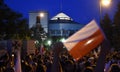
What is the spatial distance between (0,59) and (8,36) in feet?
64.7

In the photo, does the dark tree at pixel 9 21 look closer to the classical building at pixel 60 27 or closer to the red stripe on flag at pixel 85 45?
the red stripe on flag at pixel 85 45

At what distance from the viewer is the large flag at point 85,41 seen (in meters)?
6.21

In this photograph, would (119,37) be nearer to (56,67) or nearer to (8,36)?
(8,36)

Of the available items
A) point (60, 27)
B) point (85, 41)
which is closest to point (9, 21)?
point (85, 41)

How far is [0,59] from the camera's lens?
13.1m

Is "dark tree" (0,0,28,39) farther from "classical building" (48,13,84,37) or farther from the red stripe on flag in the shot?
"classical building" (48,13,84,37)

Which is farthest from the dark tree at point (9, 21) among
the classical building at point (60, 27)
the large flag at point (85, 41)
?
the classical building at point (60, 27)

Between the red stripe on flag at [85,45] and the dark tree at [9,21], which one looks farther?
the dark tree at [9,21]

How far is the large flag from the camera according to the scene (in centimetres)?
621

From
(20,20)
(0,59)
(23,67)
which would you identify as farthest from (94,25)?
(20,20)

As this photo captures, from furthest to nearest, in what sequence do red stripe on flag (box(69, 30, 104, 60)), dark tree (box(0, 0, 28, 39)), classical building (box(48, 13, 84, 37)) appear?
classical building (box(48, 13, 84, 37)), dark tree (box(0, 0, 28, 39)), red stripe on flag (box(69, 30, 104, 60))

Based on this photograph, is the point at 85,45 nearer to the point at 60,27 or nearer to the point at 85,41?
the point at 85,41

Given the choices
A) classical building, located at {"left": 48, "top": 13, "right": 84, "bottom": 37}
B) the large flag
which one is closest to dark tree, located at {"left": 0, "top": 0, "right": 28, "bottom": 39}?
the large flag

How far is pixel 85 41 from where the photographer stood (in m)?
6.29
